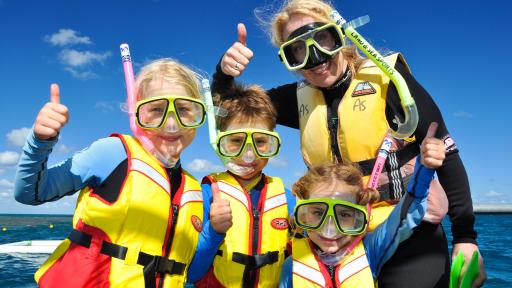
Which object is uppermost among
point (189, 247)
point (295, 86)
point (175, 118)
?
point (295, 86)

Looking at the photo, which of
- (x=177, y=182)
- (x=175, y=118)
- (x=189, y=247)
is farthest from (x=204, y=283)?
(x=175, y=118)

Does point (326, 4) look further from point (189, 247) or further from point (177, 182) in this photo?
point (189, 247)

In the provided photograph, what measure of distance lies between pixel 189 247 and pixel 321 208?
2.85 feet

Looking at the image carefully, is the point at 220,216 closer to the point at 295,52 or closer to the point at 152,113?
the point at 152,113

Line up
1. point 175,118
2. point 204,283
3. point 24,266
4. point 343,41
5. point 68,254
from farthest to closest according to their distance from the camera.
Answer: point 24,266 → point 204,283 → point 343,41 → point 175,118 → point 68,254

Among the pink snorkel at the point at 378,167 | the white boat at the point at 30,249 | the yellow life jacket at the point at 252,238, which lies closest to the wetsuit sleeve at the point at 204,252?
the yellow life jacket at the point at 252,238

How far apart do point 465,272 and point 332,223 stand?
30.2 inches

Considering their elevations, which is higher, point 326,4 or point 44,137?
point 326,4

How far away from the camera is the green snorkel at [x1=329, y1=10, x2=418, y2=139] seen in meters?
2.44

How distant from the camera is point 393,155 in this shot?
2.71m

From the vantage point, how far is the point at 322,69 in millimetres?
2896

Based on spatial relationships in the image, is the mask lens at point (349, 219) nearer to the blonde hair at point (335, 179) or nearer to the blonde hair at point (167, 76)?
the blonde hair at point (335, 179)

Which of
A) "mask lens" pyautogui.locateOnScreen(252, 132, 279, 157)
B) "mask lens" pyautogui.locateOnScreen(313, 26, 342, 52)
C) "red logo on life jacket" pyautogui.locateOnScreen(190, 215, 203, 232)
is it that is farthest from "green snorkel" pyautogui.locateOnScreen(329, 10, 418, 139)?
"red logo on life jacket" pyautogui.locateOnScreen(190, 215, 203, 232)

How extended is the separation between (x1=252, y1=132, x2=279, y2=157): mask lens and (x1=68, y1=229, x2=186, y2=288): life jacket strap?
96cm
